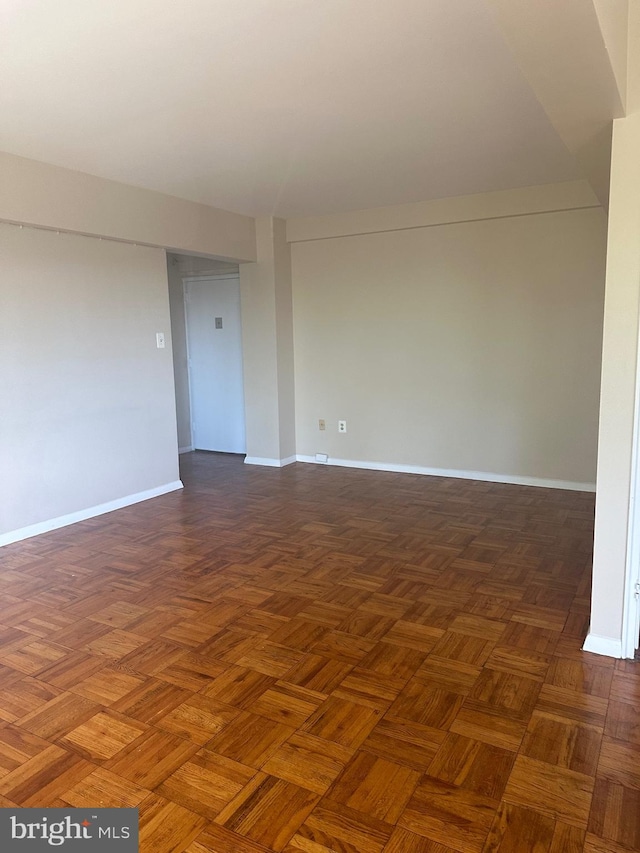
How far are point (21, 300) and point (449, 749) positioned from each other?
11.1ft

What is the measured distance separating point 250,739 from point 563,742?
97cm

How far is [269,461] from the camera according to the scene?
5770 millimetres

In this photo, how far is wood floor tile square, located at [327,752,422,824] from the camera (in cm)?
162

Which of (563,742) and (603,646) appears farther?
(603,646)

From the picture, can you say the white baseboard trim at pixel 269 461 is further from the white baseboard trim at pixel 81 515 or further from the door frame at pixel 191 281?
the white baseboard trim at pixel 81 515

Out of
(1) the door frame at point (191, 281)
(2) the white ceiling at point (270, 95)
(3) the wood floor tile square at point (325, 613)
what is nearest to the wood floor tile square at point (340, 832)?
(3) the wood floor tile square at point (325, 613)

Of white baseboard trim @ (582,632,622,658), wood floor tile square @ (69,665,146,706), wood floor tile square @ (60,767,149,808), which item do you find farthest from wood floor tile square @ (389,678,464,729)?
wood floor tile square @ (69,665,146,706)

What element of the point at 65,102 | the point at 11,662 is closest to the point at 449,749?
the point at 11,662

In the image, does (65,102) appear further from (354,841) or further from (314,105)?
(354,841)

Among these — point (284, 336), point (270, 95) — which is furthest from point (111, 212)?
point (284, 336)

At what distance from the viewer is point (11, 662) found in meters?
2.40

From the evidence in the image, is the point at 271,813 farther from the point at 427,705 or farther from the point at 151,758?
the point at 427,705

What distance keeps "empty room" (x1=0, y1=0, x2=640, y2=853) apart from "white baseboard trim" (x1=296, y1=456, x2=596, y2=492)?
3 centimetres

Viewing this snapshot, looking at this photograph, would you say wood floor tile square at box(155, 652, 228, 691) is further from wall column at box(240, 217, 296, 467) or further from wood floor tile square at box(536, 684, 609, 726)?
wall column at box(240, 217, 296, 467)
